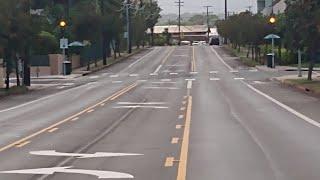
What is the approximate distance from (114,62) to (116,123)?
65919 mm

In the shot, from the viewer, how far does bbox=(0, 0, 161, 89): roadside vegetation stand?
46531mm

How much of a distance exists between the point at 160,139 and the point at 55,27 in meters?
72.2

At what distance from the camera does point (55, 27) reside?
295 ft

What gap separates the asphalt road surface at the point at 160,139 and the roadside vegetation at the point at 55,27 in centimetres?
903

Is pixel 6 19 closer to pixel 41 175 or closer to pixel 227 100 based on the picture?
pixel 227 100

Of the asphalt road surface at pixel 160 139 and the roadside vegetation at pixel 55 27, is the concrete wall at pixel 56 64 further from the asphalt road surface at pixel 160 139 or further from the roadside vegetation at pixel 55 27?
the asphalt road surface at pixel 160 139

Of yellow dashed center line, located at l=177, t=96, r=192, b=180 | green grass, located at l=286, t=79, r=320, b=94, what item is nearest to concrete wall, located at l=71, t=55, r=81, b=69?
green grass, located at l=286, t=79, r=320, b=94

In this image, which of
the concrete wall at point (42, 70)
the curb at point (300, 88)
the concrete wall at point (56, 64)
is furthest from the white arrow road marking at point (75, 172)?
the concrete wall at point (42, 70)

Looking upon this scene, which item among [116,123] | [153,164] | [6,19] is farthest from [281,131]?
[6,19]

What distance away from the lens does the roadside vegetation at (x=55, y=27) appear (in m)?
46.5

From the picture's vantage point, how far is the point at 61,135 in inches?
814

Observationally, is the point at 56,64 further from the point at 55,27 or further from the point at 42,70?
the point at 55,27

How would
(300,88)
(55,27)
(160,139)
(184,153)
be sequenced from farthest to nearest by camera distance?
(55,27)
(300,88)
(160,139)
(184,153)

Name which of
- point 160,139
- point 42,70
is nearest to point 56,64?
point 42,70
